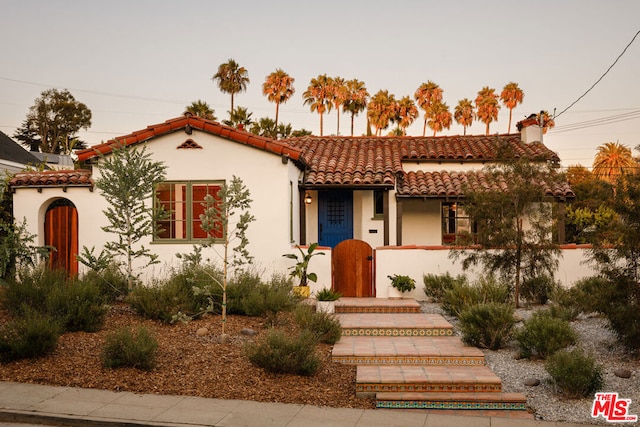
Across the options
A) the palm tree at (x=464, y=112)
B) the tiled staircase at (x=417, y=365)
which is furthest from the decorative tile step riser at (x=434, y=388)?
the palm tree at (x=464, y=112)

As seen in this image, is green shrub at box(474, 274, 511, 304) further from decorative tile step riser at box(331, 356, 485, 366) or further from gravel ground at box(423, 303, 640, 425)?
decorative tile step riser at box(331, 356, 485, 366)

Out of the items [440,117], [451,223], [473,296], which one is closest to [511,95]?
[440,117]

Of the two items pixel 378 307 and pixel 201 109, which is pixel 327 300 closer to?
pixel 378 307

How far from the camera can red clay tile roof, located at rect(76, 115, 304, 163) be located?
1477 centimetres

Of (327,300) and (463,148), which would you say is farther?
(463,148)

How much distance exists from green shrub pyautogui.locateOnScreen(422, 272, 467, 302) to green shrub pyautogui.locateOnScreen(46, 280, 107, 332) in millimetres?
7885

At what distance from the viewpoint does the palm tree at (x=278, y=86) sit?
Answer: 44.1 metres

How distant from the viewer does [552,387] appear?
7.97 meters

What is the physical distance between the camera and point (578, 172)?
169 ft

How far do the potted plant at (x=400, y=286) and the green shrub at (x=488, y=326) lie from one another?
15.2 feet

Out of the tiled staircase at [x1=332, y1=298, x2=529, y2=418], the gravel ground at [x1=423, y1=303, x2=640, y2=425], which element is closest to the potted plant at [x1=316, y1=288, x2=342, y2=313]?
the tiled staircase at [x1=332, y1=298, x2=529, y2=418]

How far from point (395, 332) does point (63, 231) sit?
1050 cm

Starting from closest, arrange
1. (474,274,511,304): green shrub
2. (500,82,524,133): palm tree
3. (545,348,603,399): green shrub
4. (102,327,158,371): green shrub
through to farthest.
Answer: (545,348,603,399): green shrub → (102,327,158,371): green shrub → (474,274,511,304): green shrub → (500,82,524,133): palm tree
